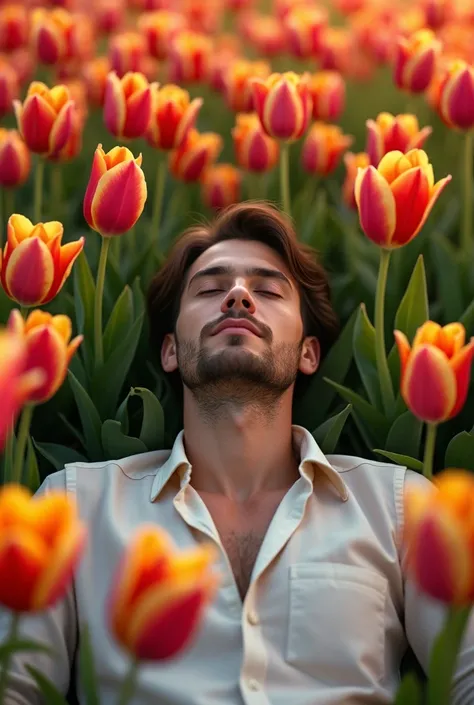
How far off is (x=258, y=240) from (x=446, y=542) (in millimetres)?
1541

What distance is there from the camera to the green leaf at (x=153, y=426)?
2422 millimetres

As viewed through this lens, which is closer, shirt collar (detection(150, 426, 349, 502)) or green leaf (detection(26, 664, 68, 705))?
green leaf (detection(26, 664, 68, 705))

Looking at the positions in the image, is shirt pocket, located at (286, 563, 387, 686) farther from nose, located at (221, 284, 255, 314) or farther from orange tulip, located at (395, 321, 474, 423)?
nose, located at (221, 284, 255, 314)

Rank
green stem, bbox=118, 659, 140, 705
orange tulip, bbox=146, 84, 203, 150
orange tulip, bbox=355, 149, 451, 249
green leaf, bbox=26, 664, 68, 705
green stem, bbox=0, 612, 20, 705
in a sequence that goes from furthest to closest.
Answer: orange tulip, bbox=146, 84, 203, 150 → orange tulip, bbox=355, 149, 451, 249 → green leaf, bbox=26, 664, 68, 705 → green stem, bbox=0, 612, 20, 705 → green stem, bbox=118, 659, 140, 705

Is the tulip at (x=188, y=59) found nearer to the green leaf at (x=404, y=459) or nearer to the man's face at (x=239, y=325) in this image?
the man's face at (x=239, y=325)

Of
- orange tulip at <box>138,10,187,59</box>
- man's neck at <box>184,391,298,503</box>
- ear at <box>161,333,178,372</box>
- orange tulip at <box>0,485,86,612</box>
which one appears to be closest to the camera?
orange tulip at <box>0,485,86,612</box>

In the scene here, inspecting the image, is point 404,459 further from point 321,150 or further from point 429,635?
point 321,150

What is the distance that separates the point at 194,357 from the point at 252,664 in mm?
693

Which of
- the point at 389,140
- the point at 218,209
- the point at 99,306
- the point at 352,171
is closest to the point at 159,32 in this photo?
the point at 218,209

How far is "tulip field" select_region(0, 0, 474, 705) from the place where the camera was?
2.07 metres

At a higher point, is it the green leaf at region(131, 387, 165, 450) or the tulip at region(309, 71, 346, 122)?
the tulip at region(309, 71, 346, 122)

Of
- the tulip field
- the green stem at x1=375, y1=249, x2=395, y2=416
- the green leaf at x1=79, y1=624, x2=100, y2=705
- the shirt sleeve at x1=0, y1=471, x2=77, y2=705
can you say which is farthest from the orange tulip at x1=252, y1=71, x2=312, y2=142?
the green leaf at x1=79, y1=624, x2=100, y2=705

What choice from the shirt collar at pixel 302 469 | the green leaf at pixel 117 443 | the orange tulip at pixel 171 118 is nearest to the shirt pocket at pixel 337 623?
the shirt collar at pixel 302 469

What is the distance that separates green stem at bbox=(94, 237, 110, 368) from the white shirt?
12.9 inches
